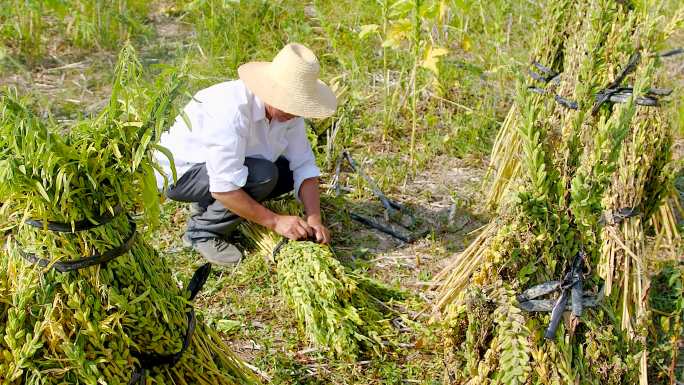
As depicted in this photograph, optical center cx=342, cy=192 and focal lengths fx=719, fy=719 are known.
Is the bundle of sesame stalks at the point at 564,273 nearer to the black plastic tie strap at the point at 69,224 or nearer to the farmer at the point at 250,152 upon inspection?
the farmer at the point at 250,152

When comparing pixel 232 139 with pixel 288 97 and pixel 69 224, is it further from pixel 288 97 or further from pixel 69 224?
pixel 69 224

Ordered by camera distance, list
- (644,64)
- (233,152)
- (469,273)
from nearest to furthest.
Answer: (469,273)
(644,64)
(233,152)

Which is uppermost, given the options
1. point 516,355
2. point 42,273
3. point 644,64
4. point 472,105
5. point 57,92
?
point 644,64

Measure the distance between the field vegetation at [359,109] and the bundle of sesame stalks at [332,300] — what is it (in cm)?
7

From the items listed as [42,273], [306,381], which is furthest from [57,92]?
[42,273]

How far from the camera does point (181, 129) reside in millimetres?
3375

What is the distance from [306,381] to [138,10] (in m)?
4.12

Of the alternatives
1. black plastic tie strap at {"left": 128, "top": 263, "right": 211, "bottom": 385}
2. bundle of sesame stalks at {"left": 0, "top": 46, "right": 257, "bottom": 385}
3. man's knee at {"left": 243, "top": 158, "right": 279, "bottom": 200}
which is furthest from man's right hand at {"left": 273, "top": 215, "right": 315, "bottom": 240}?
bundle of sesame stalks at {"left": 0, "top": 46, "right": 257, "bottom": 385}

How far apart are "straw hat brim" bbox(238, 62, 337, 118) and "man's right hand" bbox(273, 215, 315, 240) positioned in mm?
492

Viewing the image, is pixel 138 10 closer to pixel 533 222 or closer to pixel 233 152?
pixel 233 152

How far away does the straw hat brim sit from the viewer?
3027 mm

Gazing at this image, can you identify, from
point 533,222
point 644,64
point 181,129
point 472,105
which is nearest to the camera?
point 533,222

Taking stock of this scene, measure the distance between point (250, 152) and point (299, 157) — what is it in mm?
252

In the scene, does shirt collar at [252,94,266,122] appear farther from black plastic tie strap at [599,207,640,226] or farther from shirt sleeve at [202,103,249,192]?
black plastic tie strap at [599,207,640,226]
